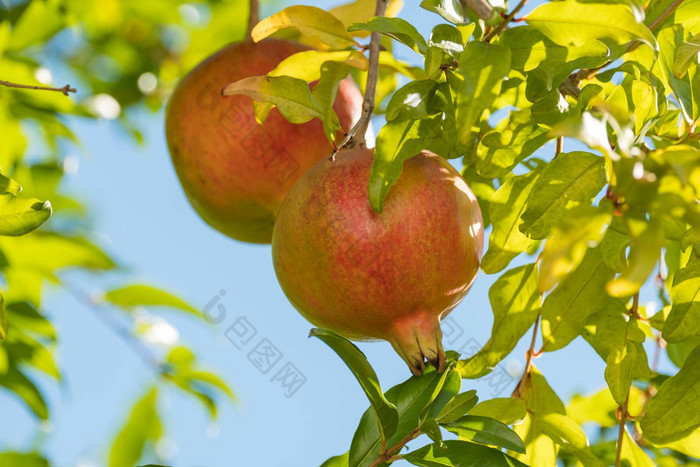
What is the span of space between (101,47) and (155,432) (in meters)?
1.00

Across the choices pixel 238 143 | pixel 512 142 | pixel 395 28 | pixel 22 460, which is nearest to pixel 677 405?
pixel 512 142

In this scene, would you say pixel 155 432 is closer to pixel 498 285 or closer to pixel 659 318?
pixel 498 285

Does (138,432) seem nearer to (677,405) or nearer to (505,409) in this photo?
(505,409)

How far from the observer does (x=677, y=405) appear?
1187 mm

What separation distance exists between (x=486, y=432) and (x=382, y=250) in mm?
255

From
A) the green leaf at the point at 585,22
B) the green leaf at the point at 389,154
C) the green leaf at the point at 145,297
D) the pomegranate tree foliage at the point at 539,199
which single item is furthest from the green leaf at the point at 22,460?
the green leaf at the point at 585,22

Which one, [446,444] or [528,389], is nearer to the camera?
[446,444]

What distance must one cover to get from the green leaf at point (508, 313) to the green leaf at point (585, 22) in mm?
399

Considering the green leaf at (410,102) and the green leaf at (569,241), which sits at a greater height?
the green leaf at (410,102)

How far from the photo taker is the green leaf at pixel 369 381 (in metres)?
1.03

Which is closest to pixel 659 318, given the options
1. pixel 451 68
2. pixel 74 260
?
pixel 451 68

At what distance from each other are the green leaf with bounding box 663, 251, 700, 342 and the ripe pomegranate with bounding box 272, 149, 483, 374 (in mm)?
255

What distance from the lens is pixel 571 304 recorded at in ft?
4.34

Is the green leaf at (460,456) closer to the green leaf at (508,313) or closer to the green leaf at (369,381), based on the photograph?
the green leaf at (369,381)
